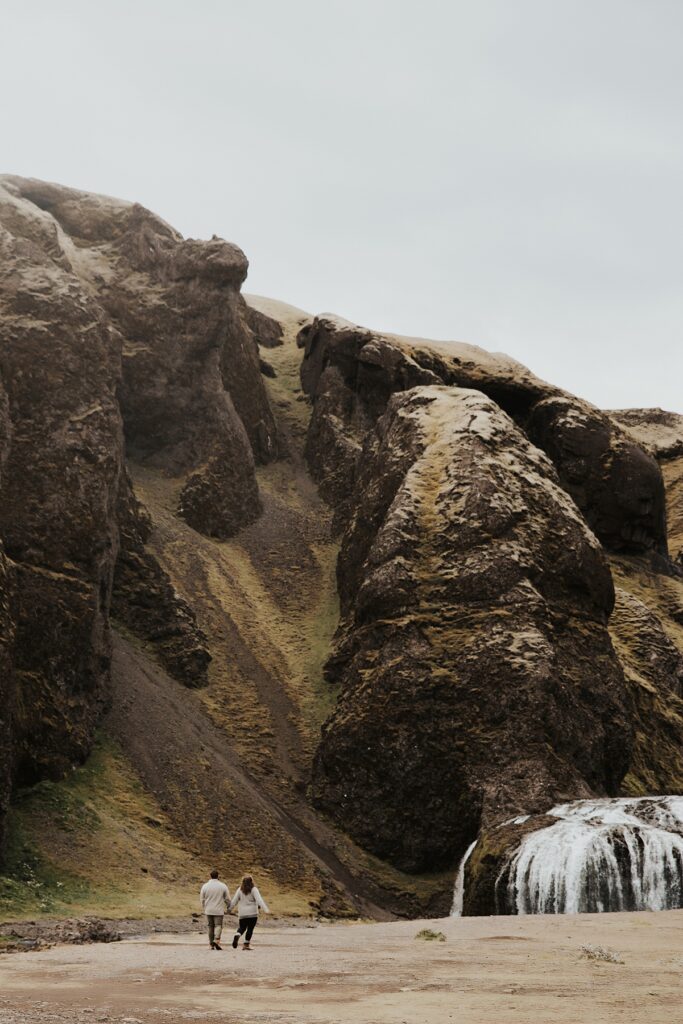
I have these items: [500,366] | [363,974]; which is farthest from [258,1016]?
[500,366]

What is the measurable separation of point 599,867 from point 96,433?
118 feet

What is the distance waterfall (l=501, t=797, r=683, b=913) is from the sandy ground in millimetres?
12329

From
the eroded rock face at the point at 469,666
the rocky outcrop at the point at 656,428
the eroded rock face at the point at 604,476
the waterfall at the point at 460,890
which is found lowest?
the waterfall at the point at 460,890

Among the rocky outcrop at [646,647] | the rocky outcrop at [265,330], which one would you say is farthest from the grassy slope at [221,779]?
the rocky outcrop at [265,330]

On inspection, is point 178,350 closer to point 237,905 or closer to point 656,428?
point 237,905

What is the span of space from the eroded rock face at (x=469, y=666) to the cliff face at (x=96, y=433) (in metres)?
12.6

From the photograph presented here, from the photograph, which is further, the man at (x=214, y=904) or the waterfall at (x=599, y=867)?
the waterfall at (x=599, y=867)

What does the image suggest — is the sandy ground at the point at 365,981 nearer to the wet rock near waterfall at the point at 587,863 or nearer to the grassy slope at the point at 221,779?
the wet rock near waterfall at the point at 587,863

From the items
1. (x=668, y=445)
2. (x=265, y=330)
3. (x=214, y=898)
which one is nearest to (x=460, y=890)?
(x=214, y=898)

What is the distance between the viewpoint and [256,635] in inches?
2584

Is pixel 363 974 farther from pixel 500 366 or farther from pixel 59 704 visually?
pixel 500 366

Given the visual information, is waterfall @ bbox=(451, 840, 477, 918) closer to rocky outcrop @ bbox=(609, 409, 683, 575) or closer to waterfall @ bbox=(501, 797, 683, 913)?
waterfall @ bbox=(501, 797, 683, 913)

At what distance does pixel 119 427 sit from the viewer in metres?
58.3

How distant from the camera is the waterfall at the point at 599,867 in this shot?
115 ft
